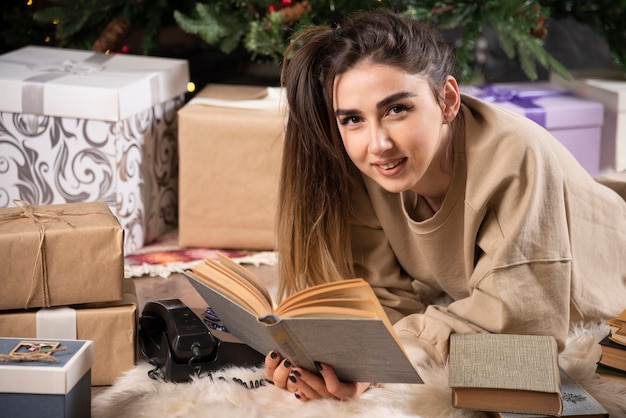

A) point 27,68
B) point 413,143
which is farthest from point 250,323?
point 27,68

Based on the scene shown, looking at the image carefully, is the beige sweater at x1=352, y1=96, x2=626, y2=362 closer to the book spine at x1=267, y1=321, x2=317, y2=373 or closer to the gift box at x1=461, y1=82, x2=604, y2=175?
the book spine at x1=267, y1=321, x2=317, y2=373

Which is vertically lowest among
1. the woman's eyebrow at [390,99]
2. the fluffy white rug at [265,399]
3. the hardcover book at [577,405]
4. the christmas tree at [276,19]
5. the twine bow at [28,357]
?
the fluffy white rug at [265,399]

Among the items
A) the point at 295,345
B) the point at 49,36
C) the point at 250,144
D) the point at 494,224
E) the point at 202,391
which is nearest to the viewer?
the point at 295,345

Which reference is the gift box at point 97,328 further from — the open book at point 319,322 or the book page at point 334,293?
the book page at point 334,293

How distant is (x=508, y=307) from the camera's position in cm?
145

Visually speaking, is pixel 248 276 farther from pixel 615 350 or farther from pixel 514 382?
pixel 615 350

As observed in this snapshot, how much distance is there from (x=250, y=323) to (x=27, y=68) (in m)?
1.30

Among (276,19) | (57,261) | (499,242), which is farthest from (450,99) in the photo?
(276,19)

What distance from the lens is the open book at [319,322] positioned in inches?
45.4

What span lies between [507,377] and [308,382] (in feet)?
0.96

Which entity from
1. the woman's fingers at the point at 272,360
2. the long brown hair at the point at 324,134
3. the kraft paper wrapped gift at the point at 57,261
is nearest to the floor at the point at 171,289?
the long brown hair at the point at 324,134

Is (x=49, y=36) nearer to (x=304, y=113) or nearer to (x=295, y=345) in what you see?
A: (x=304, y=113)

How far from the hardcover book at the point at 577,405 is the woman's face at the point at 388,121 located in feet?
1.32

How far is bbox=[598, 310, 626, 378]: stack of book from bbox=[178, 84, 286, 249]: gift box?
3.46 ft
